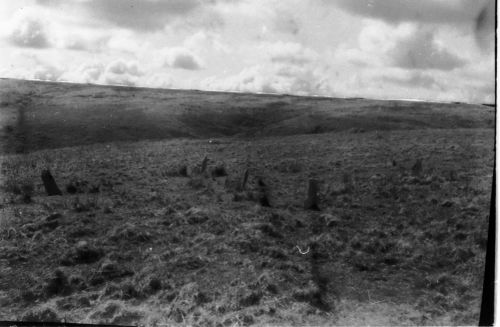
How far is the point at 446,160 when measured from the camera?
35.3 feet

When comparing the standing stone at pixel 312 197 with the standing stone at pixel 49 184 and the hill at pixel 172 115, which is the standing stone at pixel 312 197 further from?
the standing stone at pixel 49 184

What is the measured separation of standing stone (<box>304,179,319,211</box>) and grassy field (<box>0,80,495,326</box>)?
0.19 metres

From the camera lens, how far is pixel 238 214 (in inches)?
364

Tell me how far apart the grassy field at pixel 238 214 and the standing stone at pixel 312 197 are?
0.19 metres

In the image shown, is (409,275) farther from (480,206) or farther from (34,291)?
(34,291)

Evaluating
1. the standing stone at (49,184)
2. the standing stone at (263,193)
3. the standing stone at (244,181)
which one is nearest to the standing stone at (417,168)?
the standing stone at (263,193)

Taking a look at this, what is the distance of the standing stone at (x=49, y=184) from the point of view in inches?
387

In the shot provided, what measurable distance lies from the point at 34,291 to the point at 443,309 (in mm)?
6966

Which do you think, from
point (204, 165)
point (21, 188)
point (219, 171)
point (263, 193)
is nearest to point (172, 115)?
point (204, 165)

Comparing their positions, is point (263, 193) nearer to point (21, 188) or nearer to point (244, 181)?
point (244, 181)

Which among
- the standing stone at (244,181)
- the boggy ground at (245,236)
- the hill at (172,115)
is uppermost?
the hill at (172,115)

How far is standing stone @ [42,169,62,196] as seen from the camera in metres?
9.82

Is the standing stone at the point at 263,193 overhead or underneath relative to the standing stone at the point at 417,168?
underneath

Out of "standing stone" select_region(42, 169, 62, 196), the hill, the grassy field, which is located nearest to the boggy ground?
the grassy field
